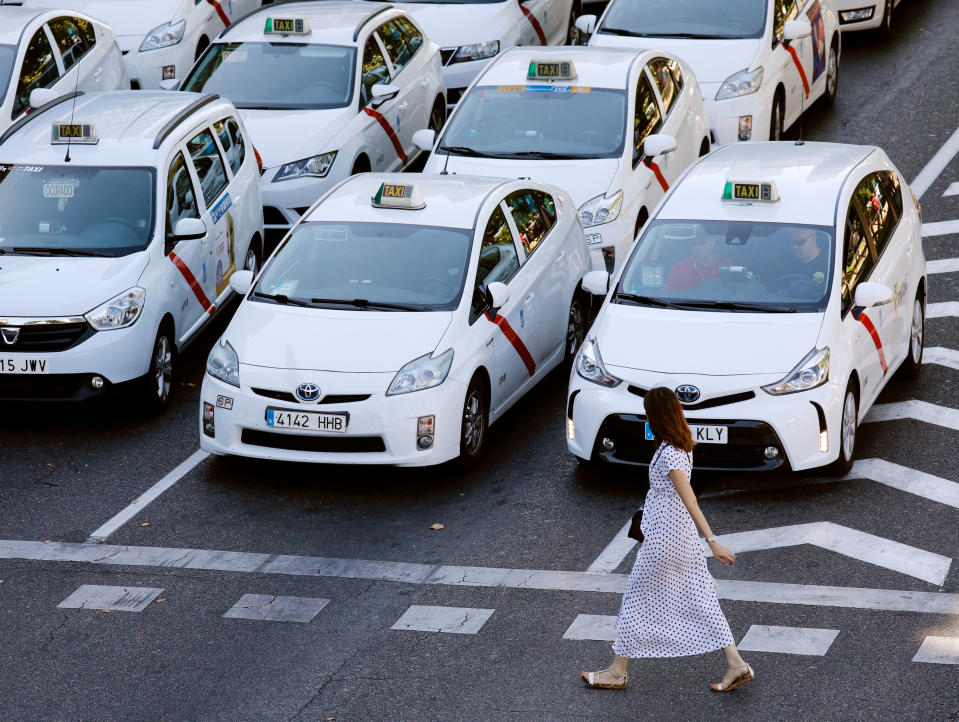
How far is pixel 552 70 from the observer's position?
597 inches

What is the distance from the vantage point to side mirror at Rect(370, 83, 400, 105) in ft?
53.3

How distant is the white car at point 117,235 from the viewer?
12047 mm

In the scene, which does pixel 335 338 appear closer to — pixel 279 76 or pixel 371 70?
pixel 279 76

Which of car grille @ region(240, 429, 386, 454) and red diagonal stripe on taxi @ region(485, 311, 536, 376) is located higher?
red diagonal stripe on taxi @ region(485, 311, 536, 376)

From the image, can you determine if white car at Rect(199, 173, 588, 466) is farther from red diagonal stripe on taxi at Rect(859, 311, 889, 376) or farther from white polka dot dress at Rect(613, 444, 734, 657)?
white polka dot dress at Rect(613, 444, 734, 657)

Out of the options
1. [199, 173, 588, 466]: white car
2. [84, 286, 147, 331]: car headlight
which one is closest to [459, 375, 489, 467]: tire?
[199, 173, 588, 466]: white car

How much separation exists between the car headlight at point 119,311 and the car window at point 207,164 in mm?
1705

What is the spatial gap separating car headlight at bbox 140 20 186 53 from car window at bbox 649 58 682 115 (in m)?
6.38

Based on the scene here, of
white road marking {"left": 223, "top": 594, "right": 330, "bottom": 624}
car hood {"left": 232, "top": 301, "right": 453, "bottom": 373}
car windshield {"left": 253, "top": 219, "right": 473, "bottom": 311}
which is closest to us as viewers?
white road marking {"left": 223, "top": 594, "right": 330, "bottom": 624}

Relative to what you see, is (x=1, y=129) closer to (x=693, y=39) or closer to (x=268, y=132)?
(x=268, y=132)

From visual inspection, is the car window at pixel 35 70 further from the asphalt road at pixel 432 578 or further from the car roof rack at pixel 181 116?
the asphalt road at pixel 432 578

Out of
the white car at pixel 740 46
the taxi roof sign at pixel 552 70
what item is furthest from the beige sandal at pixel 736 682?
the white car at pixel 740 46

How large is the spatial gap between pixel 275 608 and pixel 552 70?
727cm

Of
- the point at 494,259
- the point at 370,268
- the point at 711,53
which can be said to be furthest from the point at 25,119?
the point at 711,53
